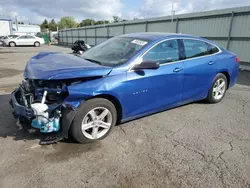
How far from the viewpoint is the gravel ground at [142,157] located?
229 centimetres

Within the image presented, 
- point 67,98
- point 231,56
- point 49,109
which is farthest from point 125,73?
point 231,56

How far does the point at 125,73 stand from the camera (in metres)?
3.08

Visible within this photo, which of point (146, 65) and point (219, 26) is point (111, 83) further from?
point (219, 26)

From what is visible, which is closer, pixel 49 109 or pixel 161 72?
pixel 49 109

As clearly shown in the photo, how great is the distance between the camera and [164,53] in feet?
11.9

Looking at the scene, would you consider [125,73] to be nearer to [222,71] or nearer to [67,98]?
[67,98]

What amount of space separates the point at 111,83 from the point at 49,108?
91 cm

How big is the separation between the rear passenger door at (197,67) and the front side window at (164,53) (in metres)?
0.23

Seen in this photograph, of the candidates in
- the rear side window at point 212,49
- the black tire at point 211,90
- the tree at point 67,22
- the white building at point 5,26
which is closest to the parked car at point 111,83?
the rear side window at point 212,49

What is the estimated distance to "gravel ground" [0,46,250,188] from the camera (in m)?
2.29

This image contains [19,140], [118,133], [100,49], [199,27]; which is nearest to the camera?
[19,140]

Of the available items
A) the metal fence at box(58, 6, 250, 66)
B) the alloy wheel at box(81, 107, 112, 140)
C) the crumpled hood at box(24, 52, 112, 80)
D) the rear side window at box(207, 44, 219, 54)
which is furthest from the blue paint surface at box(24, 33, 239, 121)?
the metal fence at box(58, 6, 250, 66)

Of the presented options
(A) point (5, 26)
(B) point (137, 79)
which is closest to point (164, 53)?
(B) point (137, 79)

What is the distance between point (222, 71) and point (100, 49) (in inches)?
110
